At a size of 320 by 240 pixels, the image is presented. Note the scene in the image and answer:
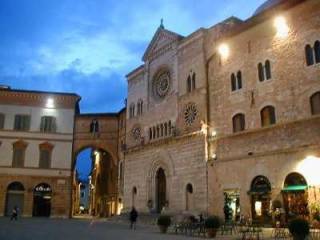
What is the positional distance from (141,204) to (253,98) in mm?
15618

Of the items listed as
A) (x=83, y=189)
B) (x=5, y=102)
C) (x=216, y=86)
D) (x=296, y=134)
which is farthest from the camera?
(x=83, y=189)

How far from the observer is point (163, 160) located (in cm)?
3331

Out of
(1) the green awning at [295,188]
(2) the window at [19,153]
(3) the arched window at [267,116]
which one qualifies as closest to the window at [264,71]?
(3) the arched window at [267,116]

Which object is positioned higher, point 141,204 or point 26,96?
point 26,96

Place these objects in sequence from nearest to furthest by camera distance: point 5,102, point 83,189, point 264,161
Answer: point 264,161 → point 5,102 → point 83,189

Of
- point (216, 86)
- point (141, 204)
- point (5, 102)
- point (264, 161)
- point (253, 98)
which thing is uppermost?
point (5, 102)

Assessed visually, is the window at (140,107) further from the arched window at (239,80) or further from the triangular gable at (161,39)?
the arched window at (239,80)

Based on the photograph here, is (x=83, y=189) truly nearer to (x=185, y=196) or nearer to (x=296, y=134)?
(x=185, y=196)

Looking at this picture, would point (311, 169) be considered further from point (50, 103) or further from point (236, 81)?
point (50, 103)

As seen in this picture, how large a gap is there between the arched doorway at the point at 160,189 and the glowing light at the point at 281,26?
50.6ft

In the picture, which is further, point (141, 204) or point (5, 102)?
point (5, 102)

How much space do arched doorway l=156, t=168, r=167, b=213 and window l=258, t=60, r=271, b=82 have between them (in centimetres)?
1276

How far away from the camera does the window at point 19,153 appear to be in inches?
1626

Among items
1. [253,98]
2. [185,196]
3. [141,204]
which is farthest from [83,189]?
[253,98]
